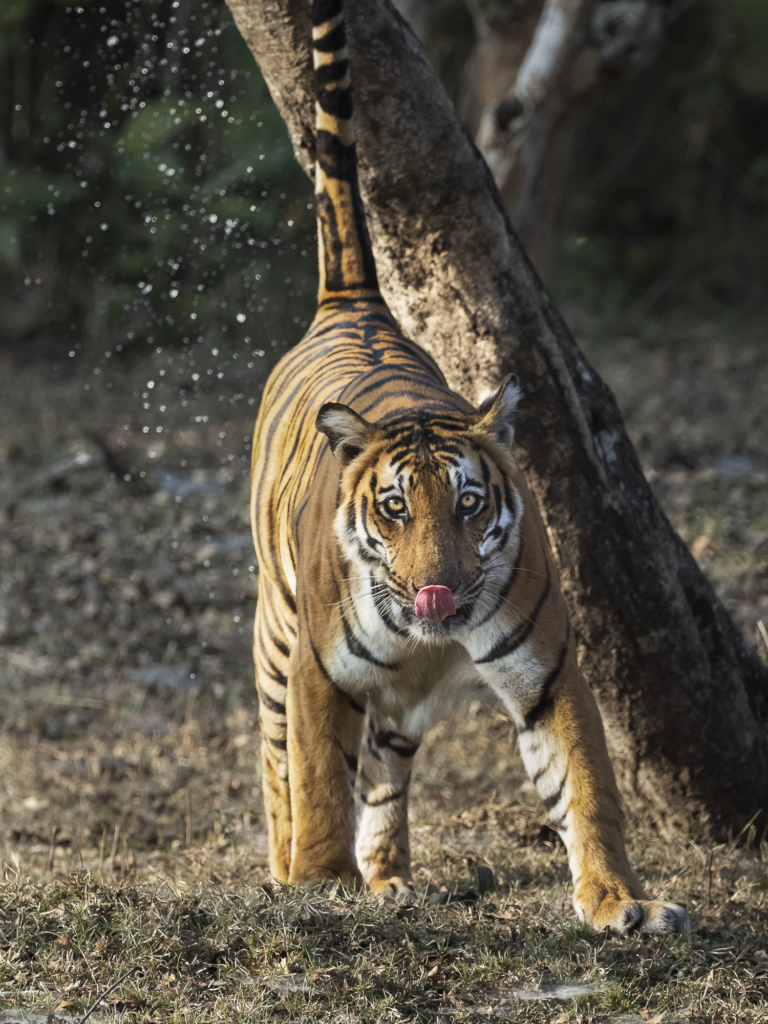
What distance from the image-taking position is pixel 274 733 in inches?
144

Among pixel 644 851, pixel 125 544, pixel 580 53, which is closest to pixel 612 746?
pixel 644 851

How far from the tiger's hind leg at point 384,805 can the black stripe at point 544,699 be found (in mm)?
617

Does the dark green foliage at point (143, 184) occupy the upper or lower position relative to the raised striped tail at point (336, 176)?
upper

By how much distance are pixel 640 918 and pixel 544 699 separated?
55cm

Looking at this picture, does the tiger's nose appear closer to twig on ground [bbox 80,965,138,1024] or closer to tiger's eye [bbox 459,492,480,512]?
tiger's eye [bbox 459,492,480,512]

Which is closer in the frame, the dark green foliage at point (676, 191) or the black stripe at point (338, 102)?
the black stripe at point (338, 102)

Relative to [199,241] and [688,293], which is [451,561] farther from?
[688,293]

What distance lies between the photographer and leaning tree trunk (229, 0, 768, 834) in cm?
361

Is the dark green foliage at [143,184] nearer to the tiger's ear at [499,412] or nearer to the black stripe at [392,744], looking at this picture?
the black stripe at [392,744]

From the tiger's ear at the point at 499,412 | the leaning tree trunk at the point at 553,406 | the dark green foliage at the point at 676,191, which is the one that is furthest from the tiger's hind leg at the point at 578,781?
the dark green foliage at the point at 676,191

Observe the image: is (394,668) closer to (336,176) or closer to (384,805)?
(384,805)

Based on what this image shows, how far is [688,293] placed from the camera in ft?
46.2

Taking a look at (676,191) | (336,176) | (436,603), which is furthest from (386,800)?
(676,191)

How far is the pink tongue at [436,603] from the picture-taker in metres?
2.61
